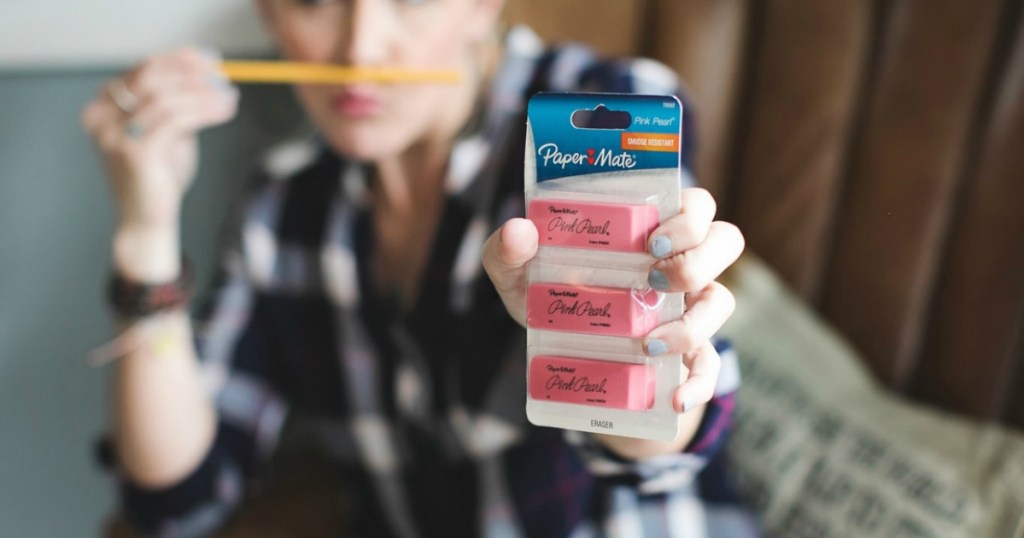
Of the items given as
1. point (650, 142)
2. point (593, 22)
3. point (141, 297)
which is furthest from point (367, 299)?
point (650, 142)

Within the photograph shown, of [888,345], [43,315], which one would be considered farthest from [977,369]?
[43,315]

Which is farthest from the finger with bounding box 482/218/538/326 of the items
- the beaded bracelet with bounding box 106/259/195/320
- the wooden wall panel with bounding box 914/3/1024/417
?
the wooden wall panel with bounding box 914/3/1024/417

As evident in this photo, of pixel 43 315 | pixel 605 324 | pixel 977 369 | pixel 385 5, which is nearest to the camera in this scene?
pixel 605 324

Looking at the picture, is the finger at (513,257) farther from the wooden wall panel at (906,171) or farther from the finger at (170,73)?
the wooden wall panel at (906,171)

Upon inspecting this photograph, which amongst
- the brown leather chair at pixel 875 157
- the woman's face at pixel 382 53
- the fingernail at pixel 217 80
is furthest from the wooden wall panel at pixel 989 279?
the fingernail at pixel 217 80

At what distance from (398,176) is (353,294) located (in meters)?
0.10

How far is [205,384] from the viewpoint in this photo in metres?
0.64

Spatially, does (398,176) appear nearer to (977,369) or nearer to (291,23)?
(291,23)

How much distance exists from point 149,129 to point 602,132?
42cm

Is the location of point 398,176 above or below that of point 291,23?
below

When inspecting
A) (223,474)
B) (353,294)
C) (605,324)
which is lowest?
(223,474)

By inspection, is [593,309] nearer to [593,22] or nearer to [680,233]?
[680,233]

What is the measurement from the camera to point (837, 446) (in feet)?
1.91

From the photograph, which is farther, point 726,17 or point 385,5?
point 726,17
